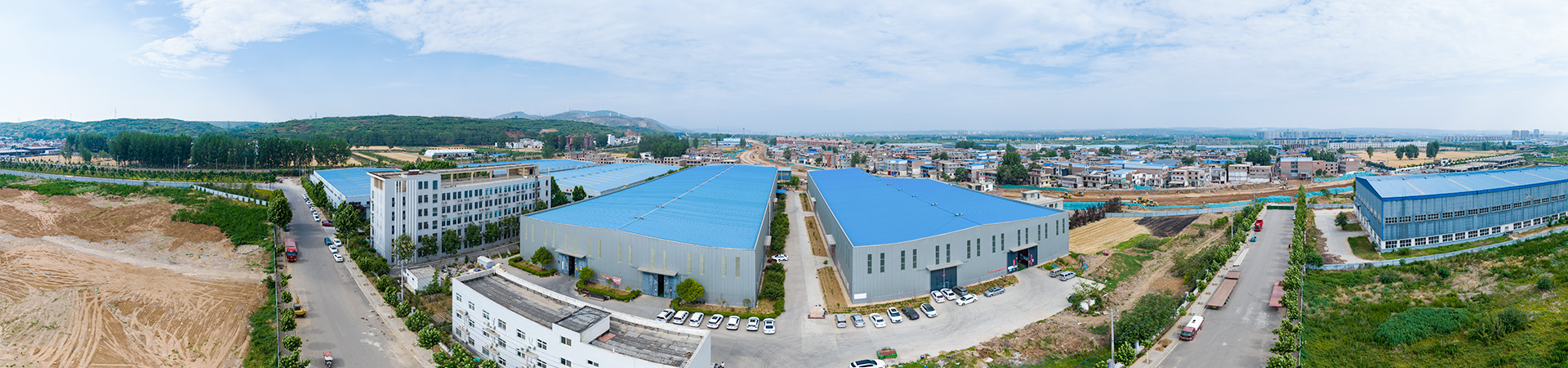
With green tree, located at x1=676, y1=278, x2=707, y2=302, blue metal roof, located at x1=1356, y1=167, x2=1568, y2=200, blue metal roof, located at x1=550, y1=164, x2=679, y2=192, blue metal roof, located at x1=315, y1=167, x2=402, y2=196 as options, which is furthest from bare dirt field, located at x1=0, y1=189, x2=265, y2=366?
blue metal roof, located at x1=1356, y1=167, x2=1568, y2=200

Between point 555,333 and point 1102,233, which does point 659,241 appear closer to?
point 555,333

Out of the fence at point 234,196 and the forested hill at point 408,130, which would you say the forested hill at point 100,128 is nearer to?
the forested hill at point 408,130

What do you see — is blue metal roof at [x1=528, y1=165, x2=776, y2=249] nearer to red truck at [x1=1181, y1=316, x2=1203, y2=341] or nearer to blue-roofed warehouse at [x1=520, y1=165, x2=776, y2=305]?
blue-roofed warehouse at [x1=520, y1=165, x2=776, y2=305]

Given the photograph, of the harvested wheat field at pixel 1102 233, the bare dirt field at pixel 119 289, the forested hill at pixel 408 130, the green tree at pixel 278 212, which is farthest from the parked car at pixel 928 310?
the forested hill at pixel 408 130

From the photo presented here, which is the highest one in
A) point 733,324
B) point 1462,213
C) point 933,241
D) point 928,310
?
point 1462,213

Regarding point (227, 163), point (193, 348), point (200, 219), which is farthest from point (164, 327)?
point (227, 163)

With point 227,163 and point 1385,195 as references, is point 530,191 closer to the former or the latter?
point 1385,195

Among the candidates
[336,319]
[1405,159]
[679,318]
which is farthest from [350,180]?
[1405,159]
